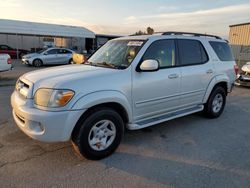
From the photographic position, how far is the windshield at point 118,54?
4090 mm

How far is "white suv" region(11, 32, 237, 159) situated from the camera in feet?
10.6

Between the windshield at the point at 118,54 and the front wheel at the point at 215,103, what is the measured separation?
7.94 feet

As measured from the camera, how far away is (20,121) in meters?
3.54

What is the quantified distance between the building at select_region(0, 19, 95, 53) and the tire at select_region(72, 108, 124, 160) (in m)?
26.3

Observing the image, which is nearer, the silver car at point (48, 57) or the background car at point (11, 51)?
the silver car at point (48, 57)

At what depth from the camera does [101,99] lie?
3.43 m

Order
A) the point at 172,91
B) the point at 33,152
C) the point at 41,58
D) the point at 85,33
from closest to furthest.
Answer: the point at 33,152 < the point at 172,91 < the point at 41,58 < the point at 85,33

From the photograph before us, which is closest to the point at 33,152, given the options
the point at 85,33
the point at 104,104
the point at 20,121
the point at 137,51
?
the point at 20,121

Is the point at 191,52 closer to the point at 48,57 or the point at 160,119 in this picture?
the point at 160,119

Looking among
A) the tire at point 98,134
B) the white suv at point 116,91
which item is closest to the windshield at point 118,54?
the white suv at point 116,91

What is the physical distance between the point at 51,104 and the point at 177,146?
7.46ft

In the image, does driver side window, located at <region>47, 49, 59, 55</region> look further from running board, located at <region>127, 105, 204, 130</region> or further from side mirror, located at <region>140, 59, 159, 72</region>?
side mirror, located at <region>140, 59, 159, 72</region>

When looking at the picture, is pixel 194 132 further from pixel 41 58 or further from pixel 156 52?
pixel 41 58

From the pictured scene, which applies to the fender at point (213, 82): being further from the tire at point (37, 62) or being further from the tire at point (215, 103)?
the tire at point (37, 62)
